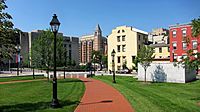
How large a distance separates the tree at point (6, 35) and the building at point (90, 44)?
161360 mm

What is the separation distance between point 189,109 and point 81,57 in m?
166

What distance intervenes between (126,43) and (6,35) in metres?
70.7

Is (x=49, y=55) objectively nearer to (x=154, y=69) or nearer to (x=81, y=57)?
(x=154, y=69)

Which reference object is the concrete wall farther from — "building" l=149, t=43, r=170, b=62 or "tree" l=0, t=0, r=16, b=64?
"building" l=149, t=43, r=170, b=62

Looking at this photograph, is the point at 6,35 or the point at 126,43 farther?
the point at 126,43

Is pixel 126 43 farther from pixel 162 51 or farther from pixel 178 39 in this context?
pixel 178 39

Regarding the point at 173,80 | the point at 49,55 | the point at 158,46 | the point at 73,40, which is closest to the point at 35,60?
the point at 49,55

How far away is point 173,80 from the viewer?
104ft

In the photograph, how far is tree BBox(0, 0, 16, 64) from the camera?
11.0m

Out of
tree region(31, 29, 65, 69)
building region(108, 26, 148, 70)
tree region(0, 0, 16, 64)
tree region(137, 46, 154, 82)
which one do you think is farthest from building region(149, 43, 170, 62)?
tree region(0, 0, 16, 64)

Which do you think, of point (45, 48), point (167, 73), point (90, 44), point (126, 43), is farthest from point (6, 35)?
A: point (90, 44)

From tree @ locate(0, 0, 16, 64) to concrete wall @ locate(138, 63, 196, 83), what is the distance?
23032 mm

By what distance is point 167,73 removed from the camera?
106 feet

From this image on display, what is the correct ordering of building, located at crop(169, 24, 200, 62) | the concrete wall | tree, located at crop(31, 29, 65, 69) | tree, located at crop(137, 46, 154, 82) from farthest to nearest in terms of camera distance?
building, located at crop(169, 24, 200, 62) → tree, located at crop(31, 29, 65, 69) → tree, located at crop(137, 46, 154, 82) → the concrete wall
